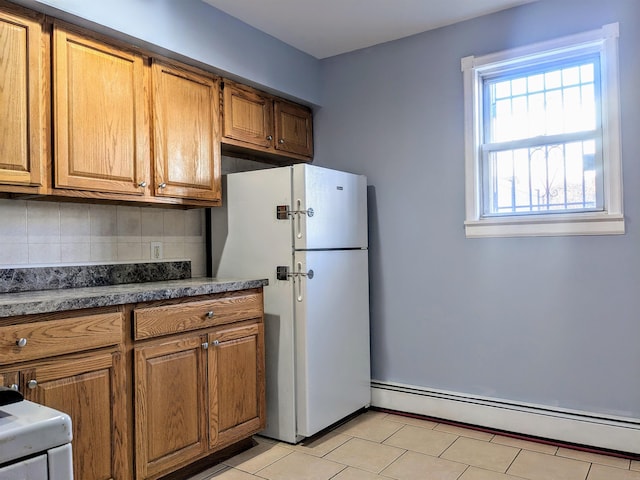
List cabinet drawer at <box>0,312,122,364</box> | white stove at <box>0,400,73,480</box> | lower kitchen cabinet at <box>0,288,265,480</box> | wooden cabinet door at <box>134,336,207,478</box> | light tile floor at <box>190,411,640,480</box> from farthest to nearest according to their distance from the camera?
light tile floor at <box>190,411,640,480</box>, wooden cabinet door at <box>134,336,207,478</box>, lower kitchen cabinet at <box>0,288,265,480</box>, cabinet drawer at <box>0,312,122,364</box>, white stove at <box>0,400,73,480</box>

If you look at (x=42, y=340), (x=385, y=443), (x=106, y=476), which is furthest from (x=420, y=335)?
(x=42, y=340)

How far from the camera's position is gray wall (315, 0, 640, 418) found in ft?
8.57

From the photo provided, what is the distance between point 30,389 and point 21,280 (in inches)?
28.9

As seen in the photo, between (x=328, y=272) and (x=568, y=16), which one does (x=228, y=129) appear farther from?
(x=568, y=16)

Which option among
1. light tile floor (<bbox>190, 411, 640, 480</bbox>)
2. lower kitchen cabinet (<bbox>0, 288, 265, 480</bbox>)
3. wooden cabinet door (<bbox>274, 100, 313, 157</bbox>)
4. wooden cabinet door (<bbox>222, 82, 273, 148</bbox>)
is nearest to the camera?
lower kitchen cabinet (<bbox>0, 288, 265, 480</bbox>)

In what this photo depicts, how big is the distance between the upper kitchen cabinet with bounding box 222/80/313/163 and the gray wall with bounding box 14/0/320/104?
10 centimetres

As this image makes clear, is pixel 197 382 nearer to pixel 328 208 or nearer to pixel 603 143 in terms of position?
pixel 328 208

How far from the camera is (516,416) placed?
2.87 meters

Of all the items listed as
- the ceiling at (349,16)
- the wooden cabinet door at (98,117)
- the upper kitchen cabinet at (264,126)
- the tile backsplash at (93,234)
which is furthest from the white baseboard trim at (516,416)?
the ceiling at (349,16)

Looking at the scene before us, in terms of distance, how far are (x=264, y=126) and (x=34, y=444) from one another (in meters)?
2.64

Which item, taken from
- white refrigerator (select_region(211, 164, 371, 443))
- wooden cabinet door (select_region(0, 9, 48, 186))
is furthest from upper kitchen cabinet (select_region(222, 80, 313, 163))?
wooden cabinet door (select_region(0, 9, 48, 186))

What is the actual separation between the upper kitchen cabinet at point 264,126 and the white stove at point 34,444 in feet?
7.44

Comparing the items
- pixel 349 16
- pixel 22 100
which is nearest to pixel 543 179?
pixel 349 16

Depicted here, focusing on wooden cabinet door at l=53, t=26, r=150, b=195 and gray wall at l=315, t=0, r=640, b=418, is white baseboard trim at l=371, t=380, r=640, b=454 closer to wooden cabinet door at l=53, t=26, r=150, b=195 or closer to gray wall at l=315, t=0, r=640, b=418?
gray wall at l=315, t=0, r=640, b=418
